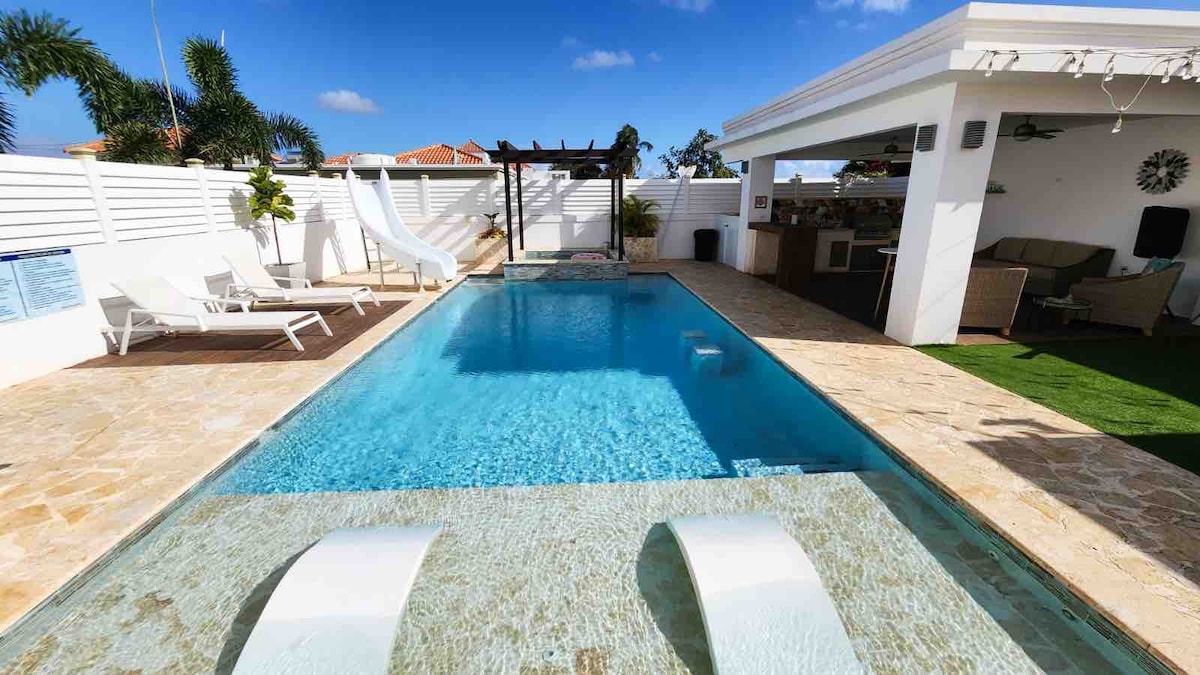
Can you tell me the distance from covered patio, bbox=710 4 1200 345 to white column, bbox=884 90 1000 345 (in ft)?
0.06

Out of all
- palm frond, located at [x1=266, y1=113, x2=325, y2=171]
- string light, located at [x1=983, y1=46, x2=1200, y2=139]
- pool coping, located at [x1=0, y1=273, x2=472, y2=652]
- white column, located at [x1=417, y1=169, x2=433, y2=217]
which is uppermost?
palm frond, located at [x1=266, y1=113, x2=325, y2=171]

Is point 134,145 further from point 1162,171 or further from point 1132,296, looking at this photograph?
point 1162,171

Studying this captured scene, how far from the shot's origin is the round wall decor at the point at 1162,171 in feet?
23.8

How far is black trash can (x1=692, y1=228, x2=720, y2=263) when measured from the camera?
48.4 feet

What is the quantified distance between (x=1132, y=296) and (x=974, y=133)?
342 centimetres

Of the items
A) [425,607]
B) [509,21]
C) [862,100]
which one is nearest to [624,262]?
[862,100]

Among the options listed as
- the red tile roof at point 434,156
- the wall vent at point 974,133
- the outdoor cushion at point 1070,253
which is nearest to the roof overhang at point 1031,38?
the wall vent at point 974,133

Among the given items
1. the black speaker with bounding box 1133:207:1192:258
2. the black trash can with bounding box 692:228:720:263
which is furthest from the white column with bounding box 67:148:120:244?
the black speaker with bounding box 1133:207:1192:258

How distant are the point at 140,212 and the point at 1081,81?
11.8m

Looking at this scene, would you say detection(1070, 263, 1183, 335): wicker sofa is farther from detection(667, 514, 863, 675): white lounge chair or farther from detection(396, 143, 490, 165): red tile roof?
detection(396, 143, 490, 165): red tile roof

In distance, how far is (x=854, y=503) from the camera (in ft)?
11.2

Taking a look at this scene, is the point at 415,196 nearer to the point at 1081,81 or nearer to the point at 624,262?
the point at 624,262

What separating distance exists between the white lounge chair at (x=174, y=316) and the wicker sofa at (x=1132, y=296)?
10.7m

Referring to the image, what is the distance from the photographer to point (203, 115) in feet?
56.1
